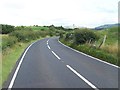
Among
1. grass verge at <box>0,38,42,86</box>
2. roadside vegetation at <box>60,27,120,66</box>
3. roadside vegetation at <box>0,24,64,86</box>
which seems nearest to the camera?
grass verge at <box>0,38,42,86</box>

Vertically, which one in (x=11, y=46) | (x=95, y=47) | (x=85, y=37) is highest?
(x=85, y=37)

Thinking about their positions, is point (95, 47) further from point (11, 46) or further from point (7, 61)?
point (11, 46)

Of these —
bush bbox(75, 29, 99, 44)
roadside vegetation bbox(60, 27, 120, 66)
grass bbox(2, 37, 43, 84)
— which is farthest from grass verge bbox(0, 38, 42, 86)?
bush bbox(75, 29, 99, 44)

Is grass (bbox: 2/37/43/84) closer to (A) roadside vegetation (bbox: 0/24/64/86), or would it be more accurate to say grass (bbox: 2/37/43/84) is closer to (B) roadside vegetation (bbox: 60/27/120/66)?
(A) roadside vegetation (bbox: 0/24/64/86)

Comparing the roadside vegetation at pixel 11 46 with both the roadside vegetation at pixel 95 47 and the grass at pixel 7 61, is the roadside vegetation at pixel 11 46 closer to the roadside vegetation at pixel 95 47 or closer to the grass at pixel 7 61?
→ the grass at pixel 7 61

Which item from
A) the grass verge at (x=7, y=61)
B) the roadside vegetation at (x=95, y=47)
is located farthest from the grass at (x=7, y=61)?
the roadside vegetation at (x=95, y=47)

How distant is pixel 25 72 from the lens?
48.3ft

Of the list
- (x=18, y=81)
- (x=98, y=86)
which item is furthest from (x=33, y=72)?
(x=98, y=86)

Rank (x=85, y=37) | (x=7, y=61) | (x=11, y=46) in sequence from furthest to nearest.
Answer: (x=85, y=37)
(x=11, y=46)
(x=7, y=61)

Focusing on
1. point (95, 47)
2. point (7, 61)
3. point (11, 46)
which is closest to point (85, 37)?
point (95, 47)

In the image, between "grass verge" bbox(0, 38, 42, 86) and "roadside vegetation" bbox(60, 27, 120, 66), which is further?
"roadside vegetation" bbox(60, 27, 120, 66)

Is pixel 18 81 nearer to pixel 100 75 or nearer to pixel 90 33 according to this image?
pixel 100 75

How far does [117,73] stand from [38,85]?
428 centimetres

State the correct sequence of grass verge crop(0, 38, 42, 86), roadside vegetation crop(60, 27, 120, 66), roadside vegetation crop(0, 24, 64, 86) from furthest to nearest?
roadside vegetation crop(60, 27, 120, 66) < roadside vegetation crop(0, 24, 64, 86) < grass verge crop(0, 38, 42, 86)
